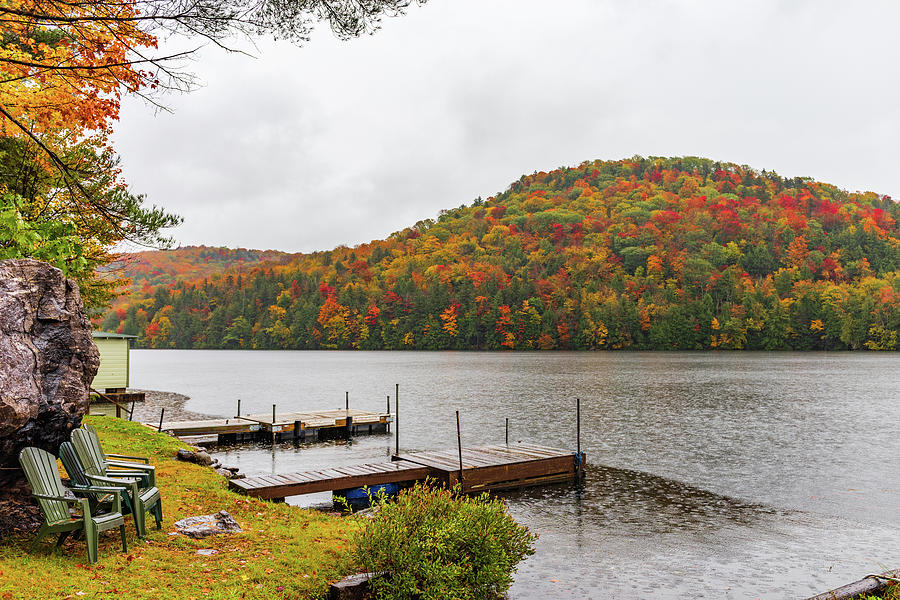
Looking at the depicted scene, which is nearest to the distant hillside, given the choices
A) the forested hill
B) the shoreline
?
the forested hill

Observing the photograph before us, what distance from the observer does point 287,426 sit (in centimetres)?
2492

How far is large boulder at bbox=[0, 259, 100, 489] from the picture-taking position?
6.32m

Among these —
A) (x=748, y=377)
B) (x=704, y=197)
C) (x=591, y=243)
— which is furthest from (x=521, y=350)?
(x=748, y=377)

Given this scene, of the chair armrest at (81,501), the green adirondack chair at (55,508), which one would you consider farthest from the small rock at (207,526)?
the chair armrest at (81,501)

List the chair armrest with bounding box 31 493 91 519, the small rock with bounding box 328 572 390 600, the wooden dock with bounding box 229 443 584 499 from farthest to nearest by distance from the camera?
the wooden dock with bounding box 229 443 584 499 → the small rock with bounding box 328 572 390 600 → the chair armrest with bounding box 31 493 91 519

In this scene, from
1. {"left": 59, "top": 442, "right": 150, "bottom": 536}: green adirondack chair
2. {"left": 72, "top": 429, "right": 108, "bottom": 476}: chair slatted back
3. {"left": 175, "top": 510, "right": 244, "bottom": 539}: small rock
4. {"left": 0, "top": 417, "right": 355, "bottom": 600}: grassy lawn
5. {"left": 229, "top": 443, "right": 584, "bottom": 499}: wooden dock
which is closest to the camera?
{"left": 0, "top": 417, "right": 355, "bottom": 600}: grassy lawn

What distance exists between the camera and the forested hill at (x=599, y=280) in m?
104

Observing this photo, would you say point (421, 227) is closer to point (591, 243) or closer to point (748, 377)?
point (591, 243)

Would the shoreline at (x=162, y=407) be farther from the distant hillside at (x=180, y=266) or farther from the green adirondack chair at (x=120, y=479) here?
the distant hillside at (x=180, y=266)

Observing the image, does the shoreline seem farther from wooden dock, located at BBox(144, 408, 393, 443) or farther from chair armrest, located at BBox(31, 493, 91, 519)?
chair armrest, located at BBox(31, 493, 91, 519)

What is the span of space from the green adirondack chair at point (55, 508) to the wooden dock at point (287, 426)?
1592 centimetres

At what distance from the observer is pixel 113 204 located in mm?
13492

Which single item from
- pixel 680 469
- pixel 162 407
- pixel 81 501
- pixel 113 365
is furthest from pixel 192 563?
pixel 113 365

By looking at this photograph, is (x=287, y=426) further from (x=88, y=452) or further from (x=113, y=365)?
(x=88, y=452)
